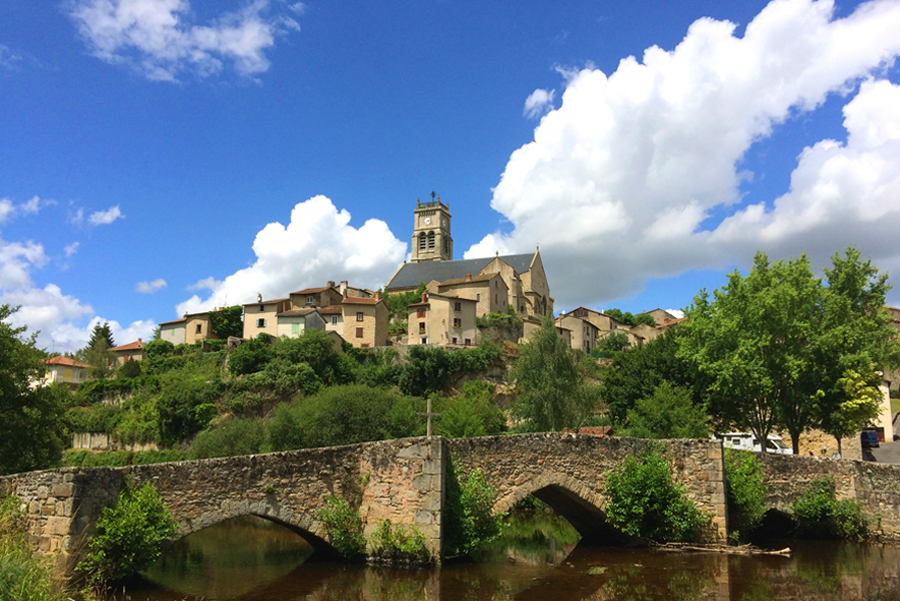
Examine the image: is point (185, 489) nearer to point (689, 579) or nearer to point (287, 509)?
point (287, 509)

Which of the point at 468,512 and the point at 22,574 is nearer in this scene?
the point at 22,574

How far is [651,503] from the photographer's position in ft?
53.0

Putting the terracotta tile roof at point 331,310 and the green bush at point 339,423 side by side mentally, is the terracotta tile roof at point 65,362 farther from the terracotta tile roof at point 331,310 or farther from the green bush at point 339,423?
the green bush at point 339,423

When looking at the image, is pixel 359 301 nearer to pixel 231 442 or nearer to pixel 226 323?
pixel 226 323

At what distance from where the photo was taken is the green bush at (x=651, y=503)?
16016mm

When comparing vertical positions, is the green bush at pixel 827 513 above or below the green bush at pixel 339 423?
below

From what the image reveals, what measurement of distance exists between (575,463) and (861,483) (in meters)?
9.58

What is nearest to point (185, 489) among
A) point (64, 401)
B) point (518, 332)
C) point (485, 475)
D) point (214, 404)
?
point (485, 475)

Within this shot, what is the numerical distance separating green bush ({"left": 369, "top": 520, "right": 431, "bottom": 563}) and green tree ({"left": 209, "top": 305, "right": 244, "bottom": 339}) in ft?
169

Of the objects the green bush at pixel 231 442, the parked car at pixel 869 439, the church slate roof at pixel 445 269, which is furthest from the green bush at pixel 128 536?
the church slate roof at pixel 445 269

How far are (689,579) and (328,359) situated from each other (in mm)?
39964

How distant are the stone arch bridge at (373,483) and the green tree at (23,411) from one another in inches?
405

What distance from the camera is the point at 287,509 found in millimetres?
13312

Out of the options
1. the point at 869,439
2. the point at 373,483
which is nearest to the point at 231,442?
the point at 373,483
